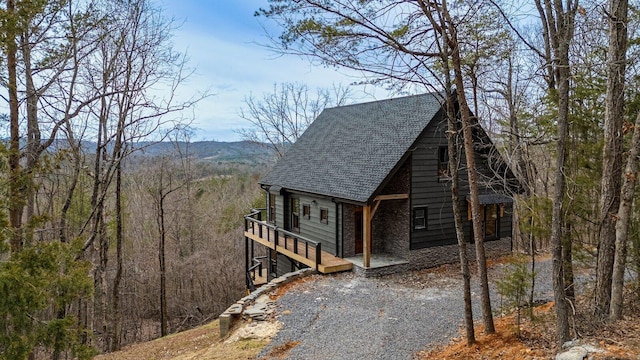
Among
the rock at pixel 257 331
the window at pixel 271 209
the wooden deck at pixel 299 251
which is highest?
the window at pixel 271 209

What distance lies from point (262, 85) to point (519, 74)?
56.7ft

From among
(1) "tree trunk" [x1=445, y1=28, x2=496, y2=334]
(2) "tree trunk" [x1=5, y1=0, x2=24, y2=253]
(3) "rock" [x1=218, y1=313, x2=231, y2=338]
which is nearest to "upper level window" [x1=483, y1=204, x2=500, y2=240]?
(1) "tree trunk" [x1=445, y1=28, x2=496, y2=334]

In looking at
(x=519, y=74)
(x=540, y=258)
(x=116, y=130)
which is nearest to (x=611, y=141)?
(x=519, y=74)

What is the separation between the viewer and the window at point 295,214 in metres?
15.9

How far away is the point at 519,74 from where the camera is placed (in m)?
12.9

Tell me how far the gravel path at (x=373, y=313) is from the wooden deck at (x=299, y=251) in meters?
0.32

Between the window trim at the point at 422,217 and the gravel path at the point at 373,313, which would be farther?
the window trim at the point at 422,217

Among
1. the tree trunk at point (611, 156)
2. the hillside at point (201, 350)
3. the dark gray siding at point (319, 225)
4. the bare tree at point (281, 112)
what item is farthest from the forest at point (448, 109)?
the bare tree at point (281, 112)

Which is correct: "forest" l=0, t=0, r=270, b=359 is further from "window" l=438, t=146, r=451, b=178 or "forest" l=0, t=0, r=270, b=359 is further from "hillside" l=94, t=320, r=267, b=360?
"window" l=438, t=146, r=451, b=178

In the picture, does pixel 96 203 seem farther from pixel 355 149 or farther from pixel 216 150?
pixel 216 150

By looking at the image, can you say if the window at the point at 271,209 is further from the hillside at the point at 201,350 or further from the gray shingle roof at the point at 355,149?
the hillside at the point at 201,350

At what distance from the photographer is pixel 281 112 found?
2662 centimetres

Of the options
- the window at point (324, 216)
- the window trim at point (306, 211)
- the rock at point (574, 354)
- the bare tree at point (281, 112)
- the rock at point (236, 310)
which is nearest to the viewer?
the rock at point (574, 354)

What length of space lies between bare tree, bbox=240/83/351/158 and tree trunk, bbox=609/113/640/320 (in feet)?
70.8
